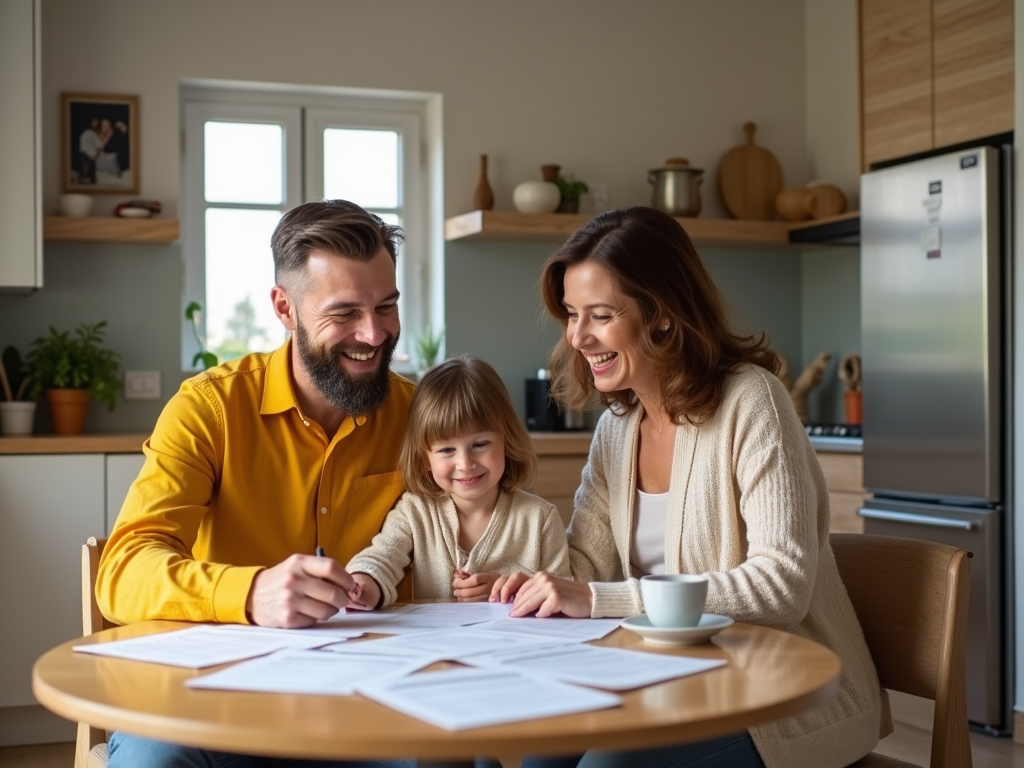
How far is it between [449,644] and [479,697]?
0.85 feet

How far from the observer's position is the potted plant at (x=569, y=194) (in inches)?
185

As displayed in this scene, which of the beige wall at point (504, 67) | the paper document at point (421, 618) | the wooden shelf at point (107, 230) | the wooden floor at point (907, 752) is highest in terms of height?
the beige wall at point (504, 67)

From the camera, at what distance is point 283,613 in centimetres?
152

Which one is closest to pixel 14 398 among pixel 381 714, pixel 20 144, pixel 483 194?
pixel 20 144

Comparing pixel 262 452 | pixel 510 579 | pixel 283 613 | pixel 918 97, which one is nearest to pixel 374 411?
pixel 262 452

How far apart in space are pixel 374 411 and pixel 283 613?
0.61 metres

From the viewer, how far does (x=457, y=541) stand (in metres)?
2.02

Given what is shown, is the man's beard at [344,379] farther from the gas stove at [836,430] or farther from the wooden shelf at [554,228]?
the gas stove at [836,430]

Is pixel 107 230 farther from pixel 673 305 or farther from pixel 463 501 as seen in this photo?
pixel 673 305

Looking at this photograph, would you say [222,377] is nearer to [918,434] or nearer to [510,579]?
[510,579]

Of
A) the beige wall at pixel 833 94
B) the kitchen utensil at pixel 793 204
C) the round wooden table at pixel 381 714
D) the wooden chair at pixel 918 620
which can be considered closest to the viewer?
the round wooden table at pixel 381 714

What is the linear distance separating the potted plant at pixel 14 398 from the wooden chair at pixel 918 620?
296cm

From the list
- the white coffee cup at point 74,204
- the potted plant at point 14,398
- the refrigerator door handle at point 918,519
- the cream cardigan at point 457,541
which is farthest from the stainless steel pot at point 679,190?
the cream cardigan at point 457,541

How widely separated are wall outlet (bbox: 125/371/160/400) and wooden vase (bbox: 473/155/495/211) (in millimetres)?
Result: 1329
